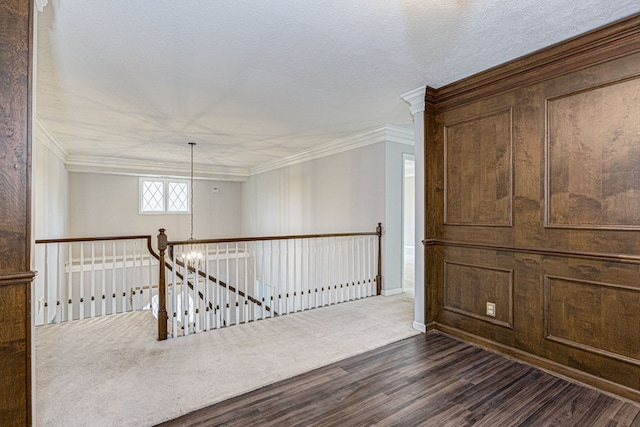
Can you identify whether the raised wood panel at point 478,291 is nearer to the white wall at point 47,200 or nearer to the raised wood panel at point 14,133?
the raised wood panel at point 14,133

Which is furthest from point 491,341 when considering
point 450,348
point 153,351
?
point 153,351

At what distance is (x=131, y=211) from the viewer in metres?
7.68

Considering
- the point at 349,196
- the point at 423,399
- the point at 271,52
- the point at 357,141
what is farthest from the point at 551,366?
the point at 357,141

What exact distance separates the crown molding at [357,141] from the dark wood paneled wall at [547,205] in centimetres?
140

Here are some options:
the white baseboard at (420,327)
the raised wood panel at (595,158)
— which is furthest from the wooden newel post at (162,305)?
the raised wood panel at (595,158)

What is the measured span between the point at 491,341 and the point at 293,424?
1.91 m

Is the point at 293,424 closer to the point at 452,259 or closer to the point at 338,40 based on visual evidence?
the point at 452,259

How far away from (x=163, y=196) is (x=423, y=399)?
7795mm

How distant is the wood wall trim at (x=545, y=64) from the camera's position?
2.06 metres

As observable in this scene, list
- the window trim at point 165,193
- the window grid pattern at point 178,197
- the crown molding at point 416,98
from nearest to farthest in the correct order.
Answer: the crown molding at point 416,98, the window trim at point 165,193, the window grid pattern at point 178,197

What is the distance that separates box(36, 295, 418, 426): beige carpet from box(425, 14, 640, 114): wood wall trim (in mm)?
2358

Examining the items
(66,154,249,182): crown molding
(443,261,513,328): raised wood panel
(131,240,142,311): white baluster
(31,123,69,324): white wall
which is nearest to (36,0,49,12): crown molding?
(31,123,69,324): white wall

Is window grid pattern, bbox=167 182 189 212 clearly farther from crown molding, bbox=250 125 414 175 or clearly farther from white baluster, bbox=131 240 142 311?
crown molding, bbox=250 125 414 175

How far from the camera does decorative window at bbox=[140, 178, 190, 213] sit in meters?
7.88
